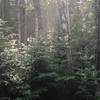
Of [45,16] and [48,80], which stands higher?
[45,16]

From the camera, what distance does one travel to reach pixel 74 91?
9.55 m

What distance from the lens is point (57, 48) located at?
34.9 feet

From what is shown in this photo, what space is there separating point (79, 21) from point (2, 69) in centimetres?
A: 644

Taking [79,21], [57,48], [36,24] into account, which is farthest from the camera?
[36,24]

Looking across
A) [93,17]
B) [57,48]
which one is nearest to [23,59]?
[57,48]

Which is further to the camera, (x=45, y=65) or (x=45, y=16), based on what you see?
(x=45, y=16)

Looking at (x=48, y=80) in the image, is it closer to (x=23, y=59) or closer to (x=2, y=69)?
(x=23, y=59)

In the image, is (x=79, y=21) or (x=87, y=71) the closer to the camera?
(x=87, y=71)

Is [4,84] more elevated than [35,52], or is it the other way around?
[35,52]

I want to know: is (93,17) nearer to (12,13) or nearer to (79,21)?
(79,21)

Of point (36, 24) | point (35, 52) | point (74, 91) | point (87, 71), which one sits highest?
point (36, 24)

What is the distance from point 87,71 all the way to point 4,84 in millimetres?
3265

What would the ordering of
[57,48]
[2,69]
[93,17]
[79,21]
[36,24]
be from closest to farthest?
[2,69] < [57,48] < [93,17] < [79,21] < [36,24]

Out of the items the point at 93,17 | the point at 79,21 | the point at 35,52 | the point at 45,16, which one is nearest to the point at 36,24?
the point at 45,16
